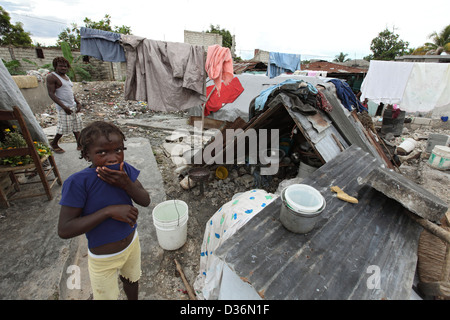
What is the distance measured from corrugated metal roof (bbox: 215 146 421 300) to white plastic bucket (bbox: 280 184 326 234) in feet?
0.22

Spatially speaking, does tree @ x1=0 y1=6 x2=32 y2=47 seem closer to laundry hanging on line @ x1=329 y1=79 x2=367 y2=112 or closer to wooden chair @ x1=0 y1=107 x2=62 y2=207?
wooden chair @ x1=0 y1=107 x2=62 y2=207

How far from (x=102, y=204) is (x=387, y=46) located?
30.0 metres

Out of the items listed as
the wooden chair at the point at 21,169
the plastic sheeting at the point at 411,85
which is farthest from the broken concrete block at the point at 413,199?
the plastic sheeting at the point at 411,85

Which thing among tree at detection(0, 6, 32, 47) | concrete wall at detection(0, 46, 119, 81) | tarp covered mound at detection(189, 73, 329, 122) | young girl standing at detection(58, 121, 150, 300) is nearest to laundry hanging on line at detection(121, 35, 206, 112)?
young girl standing at detection(58, 121, 150, 300)

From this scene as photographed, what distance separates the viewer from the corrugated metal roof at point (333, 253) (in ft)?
4.06

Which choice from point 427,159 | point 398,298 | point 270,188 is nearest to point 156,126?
point 270,188

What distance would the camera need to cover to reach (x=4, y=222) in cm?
281

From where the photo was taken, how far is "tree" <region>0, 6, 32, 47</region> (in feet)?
62.5

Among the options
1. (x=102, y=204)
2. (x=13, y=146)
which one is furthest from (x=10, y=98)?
(x=102, y=204)

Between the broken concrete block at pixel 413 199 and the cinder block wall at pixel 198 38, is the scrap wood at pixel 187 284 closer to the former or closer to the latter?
the broken concrete block at pixel 413 199

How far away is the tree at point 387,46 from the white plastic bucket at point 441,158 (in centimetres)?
2098

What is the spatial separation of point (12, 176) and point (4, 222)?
921 mm

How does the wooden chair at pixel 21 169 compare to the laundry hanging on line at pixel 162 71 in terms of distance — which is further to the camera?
the laundry hanging on line at pixel 162 71

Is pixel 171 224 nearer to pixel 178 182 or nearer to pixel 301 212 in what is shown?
pixel 301 212
